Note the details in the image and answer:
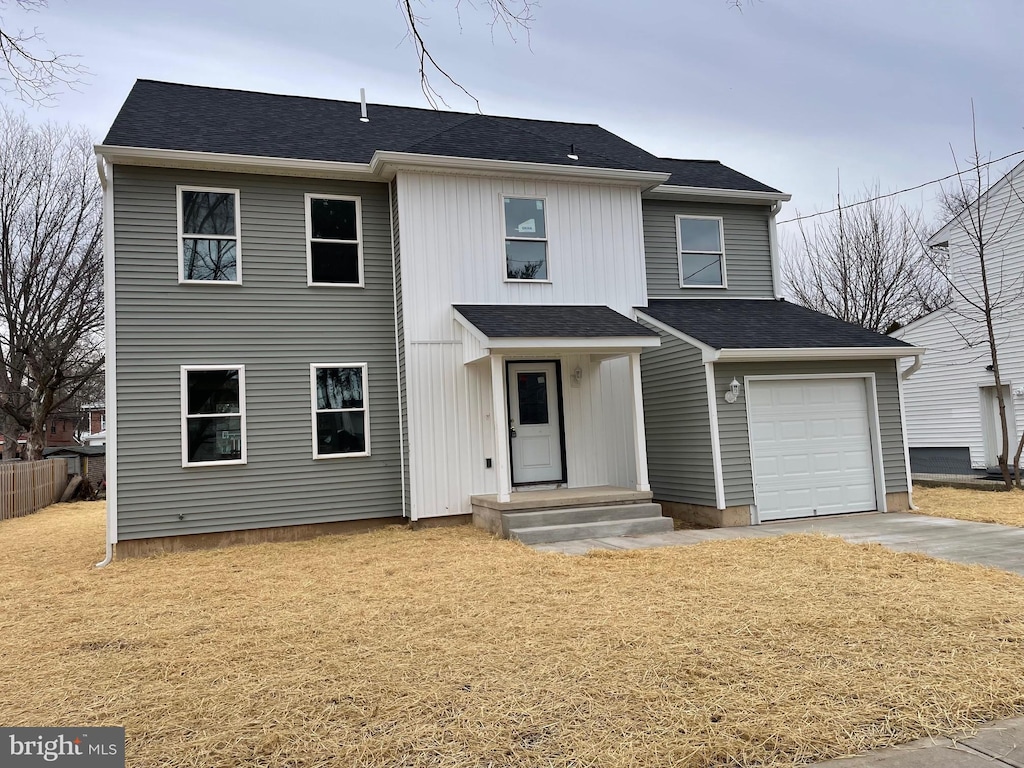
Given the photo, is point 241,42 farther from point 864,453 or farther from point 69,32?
point 864,453

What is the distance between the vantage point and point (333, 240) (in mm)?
10773

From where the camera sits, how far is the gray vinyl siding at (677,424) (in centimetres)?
1032

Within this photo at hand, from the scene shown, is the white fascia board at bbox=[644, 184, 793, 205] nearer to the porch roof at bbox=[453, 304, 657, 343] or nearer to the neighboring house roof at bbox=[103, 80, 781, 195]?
the neighboring house roof at bbox=[103, 80, 781, 195]

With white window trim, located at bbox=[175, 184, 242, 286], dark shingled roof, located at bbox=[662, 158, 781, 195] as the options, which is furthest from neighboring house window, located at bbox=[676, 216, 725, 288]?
white window trim, located at bbox=[175, 184, 242, 286]

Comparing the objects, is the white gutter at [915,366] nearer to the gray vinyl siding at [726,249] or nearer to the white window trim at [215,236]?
the gray vinyl siding at [726,249]

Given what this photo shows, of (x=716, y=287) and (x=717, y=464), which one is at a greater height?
(x=716, y=287)

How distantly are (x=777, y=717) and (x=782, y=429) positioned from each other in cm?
770

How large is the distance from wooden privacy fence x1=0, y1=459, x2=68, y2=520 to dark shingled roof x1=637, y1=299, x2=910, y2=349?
550 inches

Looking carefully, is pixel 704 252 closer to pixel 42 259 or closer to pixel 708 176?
pixel 708 176

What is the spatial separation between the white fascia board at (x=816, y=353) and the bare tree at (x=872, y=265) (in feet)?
48.8

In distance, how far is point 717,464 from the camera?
33.1 feet

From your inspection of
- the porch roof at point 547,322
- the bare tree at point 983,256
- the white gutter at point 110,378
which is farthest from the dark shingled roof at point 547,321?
the bare tree at point 983,256

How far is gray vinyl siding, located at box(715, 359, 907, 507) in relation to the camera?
400 inches

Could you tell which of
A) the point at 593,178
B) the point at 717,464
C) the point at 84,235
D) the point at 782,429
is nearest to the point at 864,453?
the point at 782,429
